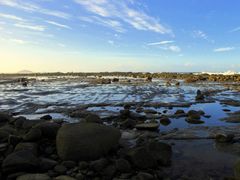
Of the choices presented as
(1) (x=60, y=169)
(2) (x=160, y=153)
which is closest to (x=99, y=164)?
(1) (x=60, y=169)

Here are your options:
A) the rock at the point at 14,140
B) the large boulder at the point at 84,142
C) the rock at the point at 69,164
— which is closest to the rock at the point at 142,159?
the large boulder at the point at 84,142

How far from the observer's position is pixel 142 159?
11.3 meters

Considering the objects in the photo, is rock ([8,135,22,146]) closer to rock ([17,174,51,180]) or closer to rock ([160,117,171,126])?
rock ([17,174,51,180])

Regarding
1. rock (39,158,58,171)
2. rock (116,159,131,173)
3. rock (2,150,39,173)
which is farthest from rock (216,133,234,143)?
rock (2,150,39,173)

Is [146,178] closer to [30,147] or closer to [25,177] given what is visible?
[25,177]

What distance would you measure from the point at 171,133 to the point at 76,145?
699 cm

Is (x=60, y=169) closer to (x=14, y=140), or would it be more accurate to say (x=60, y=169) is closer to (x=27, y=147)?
(x=27, y=147)

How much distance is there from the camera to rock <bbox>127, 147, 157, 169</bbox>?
11158mm

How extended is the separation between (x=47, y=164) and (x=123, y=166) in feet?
8.94

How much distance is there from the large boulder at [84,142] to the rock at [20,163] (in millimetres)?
1300

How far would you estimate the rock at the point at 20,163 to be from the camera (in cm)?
1060

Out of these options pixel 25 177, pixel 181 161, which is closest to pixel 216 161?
pixel 181 161

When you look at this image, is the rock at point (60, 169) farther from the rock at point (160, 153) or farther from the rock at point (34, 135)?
the rock at point (160, 153)

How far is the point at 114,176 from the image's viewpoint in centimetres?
1046
